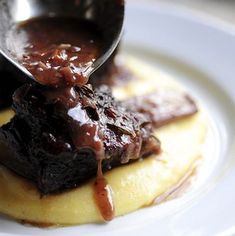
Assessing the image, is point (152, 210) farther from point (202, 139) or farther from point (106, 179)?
point (202, 139)

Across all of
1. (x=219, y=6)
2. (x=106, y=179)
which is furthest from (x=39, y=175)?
(x=219, y=6)

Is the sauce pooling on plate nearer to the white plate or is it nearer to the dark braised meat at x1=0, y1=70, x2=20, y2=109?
the dark braised meat at x1=0, y1=70, x2=20, y2=109

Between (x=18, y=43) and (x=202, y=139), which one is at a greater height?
(x=18, y=43)

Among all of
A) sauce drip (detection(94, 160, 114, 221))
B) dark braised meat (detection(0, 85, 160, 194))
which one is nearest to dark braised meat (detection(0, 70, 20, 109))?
dark braised meat (detection(0, 85, 160, 194))

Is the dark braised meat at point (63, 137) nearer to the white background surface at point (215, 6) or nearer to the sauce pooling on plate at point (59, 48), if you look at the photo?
the sauce pooling on plate at point (59, 48)

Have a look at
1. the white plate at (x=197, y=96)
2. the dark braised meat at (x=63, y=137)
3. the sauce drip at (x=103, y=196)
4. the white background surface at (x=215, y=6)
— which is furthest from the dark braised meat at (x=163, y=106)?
the white background surface at (x=215, y=6)

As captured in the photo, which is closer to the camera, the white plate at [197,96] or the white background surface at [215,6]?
the white plate at [197,96]
